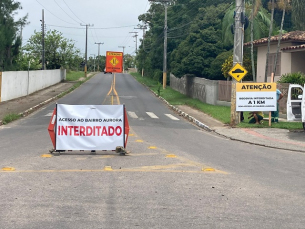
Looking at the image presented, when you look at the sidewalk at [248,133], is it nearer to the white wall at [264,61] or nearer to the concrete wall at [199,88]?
the concrete wall at [199,88]

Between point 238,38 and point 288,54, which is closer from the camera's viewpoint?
point 238,38

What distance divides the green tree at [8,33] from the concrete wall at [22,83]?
7.09 feet

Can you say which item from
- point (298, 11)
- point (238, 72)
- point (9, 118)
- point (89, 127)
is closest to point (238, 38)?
point (238, 72)

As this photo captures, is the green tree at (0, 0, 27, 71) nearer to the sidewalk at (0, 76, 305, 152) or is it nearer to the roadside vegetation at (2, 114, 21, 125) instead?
the sidewalk at (0, 76, 305, 152)

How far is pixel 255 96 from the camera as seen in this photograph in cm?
1942

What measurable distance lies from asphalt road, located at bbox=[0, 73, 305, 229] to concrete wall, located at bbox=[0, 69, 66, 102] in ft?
55.7

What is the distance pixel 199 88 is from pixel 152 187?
27.1 meters

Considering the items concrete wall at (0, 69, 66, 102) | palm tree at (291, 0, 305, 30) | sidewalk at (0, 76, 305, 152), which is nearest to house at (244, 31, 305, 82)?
palm tree at (291, 0, 305, 30)

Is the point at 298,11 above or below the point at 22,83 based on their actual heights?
above

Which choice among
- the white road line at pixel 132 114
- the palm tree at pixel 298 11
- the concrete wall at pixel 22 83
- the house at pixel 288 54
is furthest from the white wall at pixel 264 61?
the concrete wall at pixel 22 83

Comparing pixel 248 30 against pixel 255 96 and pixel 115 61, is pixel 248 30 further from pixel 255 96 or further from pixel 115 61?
pixel 255 96

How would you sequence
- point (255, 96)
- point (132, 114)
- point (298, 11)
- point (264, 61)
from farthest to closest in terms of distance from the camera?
point (264, 61) < point (298, 11) < point (132, 114) < point (255, 96)

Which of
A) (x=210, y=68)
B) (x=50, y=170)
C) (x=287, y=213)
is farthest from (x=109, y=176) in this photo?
(x=210, y=68)

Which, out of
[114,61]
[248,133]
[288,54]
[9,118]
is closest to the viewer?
[248,133]
